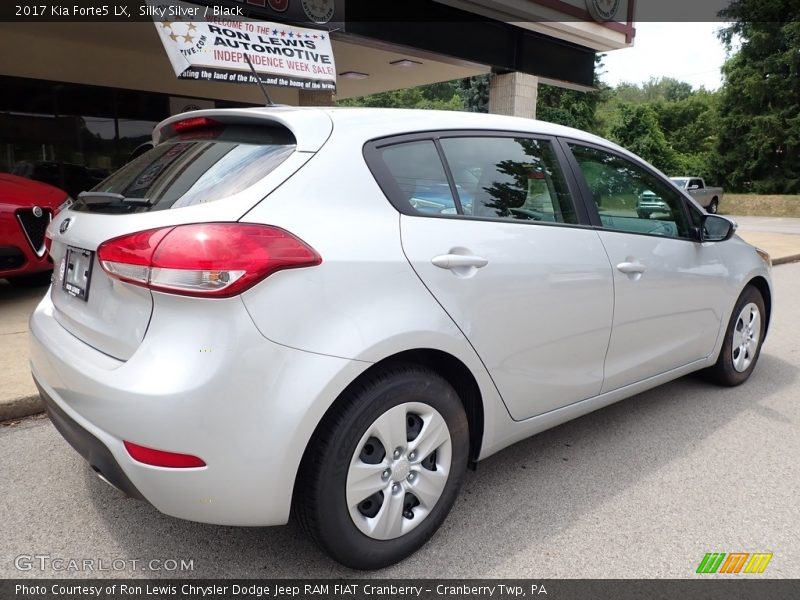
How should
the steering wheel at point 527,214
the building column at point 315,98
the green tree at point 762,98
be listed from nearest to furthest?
the steering wheel at point 527,214 → the building column at point 315,98 → the green tree at point 762,98

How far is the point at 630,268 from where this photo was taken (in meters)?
2.93

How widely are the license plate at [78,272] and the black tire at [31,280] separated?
4.48 metres

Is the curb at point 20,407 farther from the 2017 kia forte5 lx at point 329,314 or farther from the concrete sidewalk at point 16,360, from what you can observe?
the 2017 kia forte5 lx at point 329,314

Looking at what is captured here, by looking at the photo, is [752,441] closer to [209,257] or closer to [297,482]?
[297,482]

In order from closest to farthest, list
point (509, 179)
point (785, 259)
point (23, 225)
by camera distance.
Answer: point (509, 179)
point (23, 225)
point (785, 259)

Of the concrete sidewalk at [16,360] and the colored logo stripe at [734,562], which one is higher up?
the concrete sidewalk at [16,360]

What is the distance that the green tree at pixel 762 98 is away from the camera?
2861cm

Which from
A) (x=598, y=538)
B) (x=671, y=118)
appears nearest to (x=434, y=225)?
(x=598, y=538)

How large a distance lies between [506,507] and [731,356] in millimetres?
2285

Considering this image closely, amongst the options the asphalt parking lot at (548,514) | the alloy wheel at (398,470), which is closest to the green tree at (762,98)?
the asphalt parking lot at (548,514)

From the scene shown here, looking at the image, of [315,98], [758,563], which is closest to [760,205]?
[315,98]

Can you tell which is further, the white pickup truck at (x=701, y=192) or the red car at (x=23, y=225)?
the white pickup truck at (x=701, y=192)

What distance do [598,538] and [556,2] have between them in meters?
9.80

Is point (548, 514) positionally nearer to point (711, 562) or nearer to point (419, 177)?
point (711, 562)
